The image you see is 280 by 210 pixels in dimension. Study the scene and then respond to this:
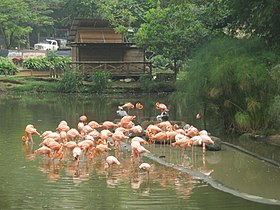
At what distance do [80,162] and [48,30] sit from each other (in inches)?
1868

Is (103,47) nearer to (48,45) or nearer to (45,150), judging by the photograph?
(48,45)

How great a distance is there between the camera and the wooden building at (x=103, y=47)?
3706 cm

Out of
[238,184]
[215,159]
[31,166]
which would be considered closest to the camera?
[238,184]

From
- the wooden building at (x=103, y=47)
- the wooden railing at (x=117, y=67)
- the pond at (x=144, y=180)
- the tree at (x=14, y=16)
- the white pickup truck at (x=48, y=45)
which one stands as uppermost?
the tree at (x=14, y=16)

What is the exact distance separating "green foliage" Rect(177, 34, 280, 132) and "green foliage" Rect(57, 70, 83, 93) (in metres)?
16.9

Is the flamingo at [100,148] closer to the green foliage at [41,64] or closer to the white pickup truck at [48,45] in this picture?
the green foliage at [41,64]

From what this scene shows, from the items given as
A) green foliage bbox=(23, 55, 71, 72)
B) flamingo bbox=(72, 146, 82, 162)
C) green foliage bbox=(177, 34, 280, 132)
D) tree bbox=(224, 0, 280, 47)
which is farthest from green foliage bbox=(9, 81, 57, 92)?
flamingo bbox=(72, 146, 82, 162)

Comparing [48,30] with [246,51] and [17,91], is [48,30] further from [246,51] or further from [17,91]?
[246,51]

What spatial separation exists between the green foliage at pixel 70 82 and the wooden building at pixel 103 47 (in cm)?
290

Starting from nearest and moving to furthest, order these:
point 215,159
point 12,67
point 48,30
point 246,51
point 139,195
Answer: point 139,195, point 215,159, point 246,51, point 12,67, point 48,30

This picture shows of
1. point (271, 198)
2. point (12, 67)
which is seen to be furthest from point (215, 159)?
point (12, 67)

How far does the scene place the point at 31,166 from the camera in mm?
11711

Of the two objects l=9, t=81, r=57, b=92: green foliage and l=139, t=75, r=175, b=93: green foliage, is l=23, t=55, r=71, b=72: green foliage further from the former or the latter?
l=139, t=75, r=175, b=93: green foliage

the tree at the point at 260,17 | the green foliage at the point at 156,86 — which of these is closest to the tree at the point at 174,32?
the green foliage at the point at 156,86
